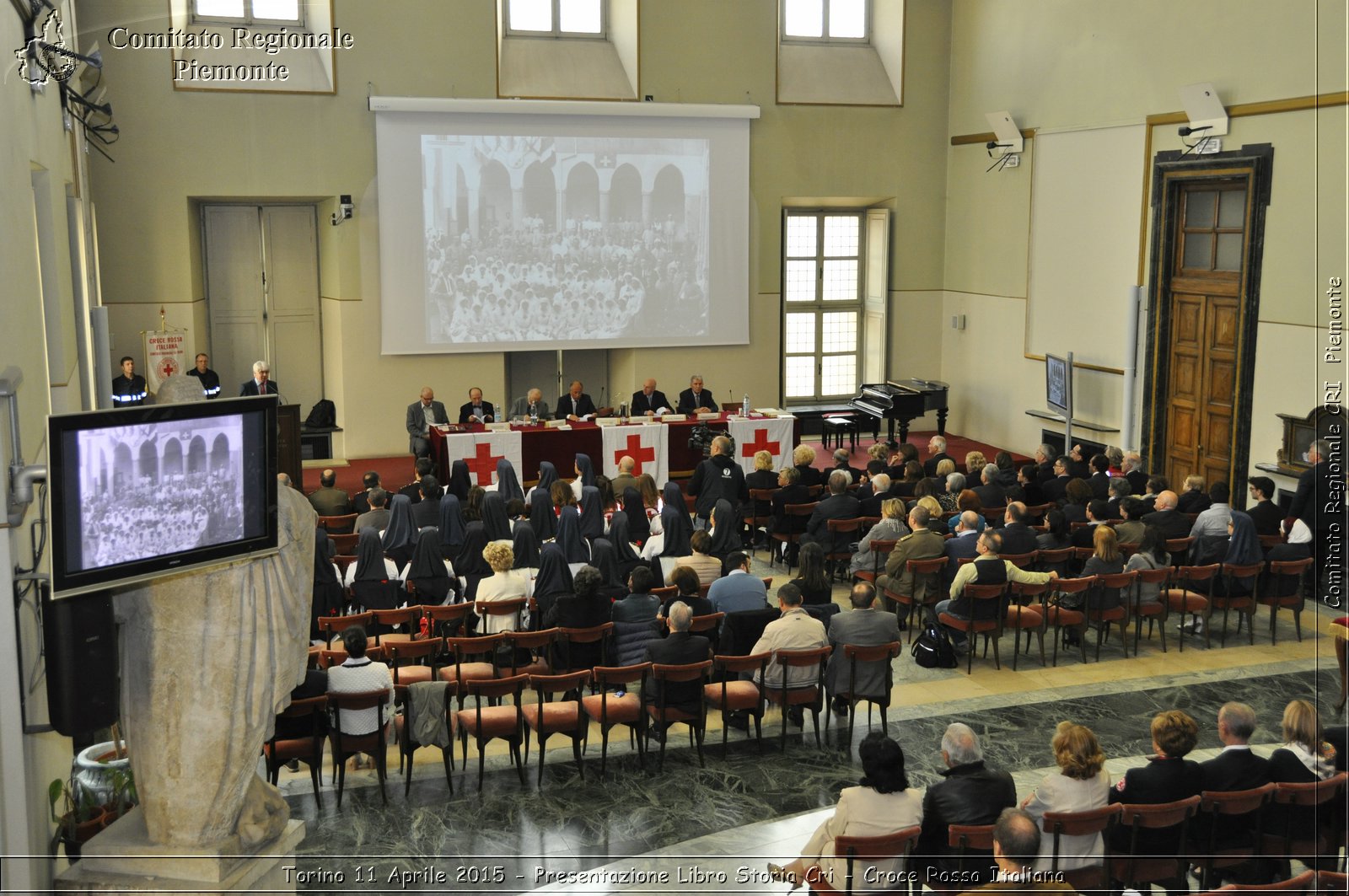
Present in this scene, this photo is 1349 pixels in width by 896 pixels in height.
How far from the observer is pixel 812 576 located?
8.27m

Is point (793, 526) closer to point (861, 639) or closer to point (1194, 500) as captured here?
point (1194, 500)

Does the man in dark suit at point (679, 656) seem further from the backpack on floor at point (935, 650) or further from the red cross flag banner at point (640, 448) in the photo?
the red cross flag banner at point (640, 448)

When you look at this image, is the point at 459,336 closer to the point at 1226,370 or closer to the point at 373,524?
the point at 373,524

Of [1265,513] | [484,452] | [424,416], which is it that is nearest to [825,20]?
[424,416]

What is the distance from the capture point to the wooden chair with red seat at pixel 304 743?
6.47 m

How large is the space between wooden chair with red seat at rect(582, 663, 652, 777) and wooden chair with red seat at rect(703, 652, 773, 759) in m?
0.40

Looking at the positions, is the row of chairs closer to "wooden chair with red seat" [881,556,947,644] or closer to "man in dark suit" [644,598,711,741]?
"man in dark suit" [644,598,711,741]

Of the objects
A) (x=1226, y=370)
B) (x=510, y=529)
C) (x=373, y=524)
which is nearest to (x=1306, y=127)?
(x=1226, y=370)

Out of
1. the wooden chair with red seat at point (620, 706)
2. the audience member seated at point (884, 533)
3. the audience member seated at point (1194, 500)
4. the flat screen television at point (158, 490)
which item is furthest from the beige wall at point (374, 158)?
the flat screen television at point (158, 490)

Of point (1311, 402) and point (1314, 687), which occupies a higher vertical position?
point (1311, 402)

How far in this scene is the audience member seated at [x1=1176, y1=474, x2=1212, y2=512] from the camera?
10273 mm

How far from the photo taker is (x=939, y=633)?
893 cm

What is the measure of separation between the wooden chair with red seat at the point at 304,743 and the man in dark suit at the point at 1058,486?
7.13m

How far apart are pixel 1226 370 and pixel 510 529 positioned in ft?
24.9
